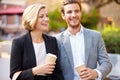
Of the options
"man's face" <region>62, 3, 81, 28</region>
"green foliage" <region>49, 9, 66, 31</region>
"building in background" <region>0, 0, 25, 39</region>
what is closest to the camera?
"man's face" <region>62, 3, 81, 28</region>

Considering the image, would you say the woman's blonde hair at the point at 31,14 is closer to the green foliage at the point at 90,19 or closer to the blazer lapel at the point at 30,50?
the blazer lapel at the point at 30,50

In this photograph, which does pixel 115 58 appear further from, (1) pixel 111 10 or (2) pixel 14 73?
(1) pixel 111 10

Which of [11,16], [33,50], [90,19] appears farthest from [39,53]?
[90,19]

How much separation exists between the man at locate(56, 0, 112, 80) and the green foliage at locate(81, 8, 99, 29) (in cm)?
1602

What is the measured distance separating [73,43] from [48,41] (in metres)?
0.30

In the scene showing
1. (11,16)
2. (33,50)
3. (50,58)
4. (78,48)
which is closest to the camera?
(50,58)

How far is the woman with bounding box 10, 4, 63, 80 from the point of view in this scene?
3.23 meters

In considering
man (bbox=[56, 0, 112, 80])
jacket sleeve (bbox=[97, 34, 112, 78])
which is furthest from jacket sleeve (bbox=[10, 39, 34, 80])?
jacket sleeve (bbox=[97, 34, 112, 78])

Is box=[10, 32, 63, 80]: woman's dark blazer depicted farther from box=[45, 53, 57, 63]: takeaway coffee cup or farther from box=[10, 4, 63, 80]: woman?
box=[45, 53, 57, 63]: takeaway coffee cup

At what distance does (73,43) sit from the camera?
359 cm

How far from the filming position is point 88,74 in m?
3.23

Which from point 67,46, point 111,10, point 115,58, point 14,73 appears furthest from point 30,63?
point 111,10

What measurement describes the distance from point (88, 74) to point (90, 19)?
16779 mm

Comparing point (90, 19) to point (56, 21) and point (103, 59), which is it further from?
point (103, 59)
